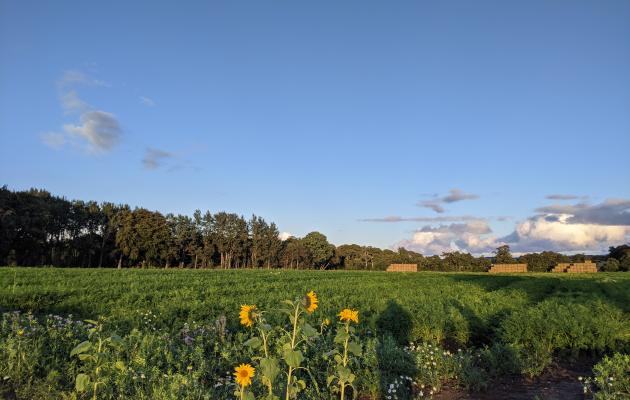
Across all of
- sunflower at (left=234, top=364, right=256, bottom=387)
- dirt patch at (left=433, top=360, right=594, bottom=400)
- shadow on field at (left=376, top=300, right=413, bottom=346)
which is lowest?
dirt patch at (left=433, top=360, right=594, bottom=400)

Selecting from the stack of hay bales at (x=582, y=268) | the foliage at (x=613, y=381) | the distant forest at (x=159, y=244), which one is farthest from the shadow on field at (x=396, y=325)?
the stack of hay bales at (x=582, y=268)

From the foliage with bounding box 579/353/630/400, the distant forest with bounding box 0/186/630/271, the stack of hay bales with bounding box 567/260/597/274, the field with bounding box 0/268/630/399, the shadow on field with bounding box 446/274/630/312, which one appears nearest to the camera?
the foliage with bounding box 579/353/630/400

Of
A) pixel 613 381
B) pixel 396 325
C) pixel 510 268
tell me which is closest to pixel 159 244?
pixel 510 268

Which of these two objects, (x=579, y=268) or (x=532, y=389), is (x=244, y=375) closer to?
(x=532, y=389)

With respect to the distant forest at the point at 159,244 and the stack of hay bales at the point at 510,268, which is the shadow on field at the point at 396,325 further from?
the stack of hay bales at the point at 510,268

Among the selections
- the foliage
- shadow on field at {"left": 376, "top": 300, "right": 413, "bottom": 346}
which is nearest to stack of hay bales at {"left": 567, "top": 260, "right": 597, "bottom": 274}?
shadow on field at {"left": 376, "top": 300, "right": 413, "bottom": 346}

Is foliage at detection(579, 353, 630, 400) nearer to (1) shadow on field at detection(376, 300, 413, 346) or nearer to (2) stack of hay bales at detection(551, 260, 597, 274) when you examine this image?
(1) shadow on field at detection(376, 300, 413, 346)

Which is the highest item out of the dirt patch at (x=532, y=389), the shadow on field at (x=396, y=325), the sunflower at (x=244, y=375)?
the sunflower at (x=244, y=375)

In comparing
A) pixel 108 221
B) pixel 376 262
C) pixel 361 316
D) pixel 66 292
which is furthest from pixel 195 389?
pixel 376 262

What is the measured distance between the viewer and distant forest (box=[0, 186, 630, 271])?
54.6m

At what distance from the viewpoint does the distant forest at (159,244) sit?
179 ft

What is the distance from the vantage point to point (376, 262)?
113312 millimetres

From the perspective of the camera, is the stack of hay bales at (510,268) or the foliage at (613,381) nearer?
the foliage at (613,381)

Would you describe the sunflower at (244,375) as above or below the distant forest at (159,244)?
below
